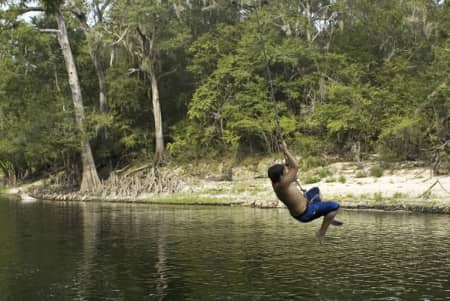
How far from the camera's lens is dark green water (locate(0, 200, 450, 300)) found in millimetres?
16188

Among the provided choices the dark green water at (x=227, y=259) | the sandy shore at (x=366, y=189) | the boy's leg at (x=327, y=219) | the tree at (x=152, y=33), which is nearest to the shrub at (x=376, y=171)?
the sandy shore at (x=366, y=189)

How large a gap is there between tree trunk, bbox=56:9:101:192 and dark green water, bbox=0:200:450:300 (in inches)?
723

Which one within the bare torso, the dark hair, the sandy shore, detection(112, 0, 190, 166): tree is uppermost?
detection(112, 0, 190, 166): tree

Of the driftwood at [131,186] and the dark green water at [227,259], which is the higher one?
the driftwood at [131,186]

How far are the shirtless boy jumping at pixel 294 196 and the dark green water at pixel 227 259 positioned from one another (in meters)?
3.50

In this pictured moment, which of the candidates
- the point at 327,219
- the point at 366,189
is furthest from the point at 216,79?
the point at 327,219

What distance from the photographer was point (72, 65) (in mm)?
52688

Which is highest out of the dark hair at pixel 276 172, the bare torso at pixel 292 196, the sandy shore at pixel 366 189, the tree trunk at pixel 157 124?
the tree trunk at pixel 157 124

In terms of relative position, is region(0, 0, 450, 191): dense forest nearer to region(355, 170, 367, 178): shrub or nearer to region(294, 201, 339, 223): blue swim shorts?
region(355, 170, 367, 178): shrub

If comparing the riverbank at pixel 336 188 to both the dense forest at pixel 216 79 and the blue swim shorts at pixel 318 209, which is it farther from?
the blue swim shorts at pixel 318 209

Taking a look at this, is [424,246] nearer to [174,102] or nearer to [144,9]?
[144,9]

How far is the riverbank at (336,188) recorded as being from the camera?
33.8 m

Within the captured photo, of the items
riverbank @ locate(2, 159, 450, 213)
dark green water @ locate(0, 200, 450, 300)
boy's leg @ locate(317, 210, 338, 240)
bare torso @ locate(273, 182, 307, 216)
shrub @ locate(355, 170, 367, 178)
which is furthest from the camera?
shrub @ locate(355, 170, 367, 178)

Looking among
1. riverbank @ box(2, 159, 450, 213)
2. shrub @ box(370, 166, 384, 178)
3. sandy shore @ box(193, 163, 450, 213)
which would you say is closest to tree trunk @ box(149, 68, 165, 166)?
riverbank @ box(2, 159, 450, 213)
